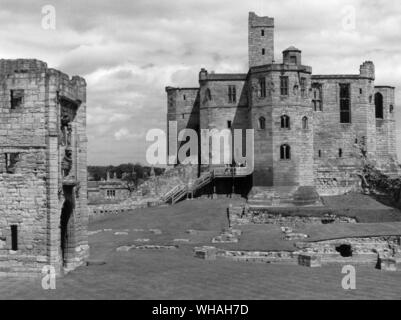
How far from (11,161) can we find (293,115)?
32103mm

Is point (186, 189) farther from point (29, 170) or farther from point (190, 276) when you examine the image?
point (29, 170)

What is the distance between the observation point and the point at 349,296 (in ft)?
68.5

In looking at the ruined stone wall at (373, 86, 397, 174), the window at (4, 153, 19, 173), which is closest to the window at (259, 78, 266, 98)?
the ruined stone wall at (373, 86, 397, 174)

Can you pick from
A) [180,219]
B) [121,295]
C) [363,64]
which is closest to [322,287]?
[121,295]

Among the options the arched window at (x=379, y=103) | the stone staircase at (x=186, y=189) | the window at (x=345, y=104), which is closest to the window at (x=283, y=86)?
the window at (x=345, y=104)

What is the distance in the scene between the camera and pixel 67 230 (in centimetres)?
2516

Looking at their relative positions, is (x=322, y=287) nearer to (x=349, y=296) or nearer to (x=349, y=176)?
(x=349, y=296)

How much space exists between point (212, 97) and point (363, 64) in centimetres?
1451

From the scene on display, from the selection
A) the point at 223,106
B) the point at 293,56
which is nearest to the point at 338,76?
the point at 293,56

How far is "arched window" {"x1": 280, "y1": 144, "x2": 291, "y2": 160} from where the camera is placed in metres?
51.2

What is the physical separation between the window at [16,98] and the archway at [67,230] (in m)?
4.06

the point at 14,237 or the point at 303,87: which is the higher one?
the point at 303,87

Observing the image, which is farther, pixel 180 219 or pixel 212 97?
pixel 212 97

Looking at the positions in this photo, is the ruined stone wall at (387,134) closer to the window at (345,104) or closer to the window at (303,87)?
the window at (345,104)
